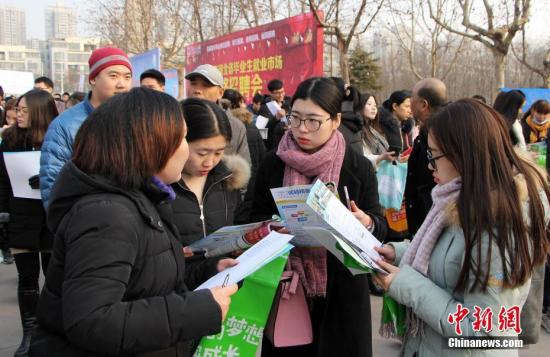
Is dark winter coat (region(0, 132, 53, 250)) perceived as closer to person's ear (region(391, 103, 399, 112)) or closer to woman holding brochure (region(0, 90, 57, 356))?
woman holding brochure (region(0, 90, 57, 356))

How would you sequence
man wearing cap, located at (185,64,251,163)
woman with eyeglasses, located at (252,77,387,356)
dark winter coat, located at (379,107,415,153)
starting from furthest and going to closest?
dark winter coat, located at (379,107,415,153) → man wearing cap, located at (185,64,251,163) → woman with eyeglasses, located at (252,77,387,356)

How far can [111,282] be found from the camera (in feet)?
4.07

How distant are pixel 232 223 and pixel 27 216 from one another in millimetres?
1731

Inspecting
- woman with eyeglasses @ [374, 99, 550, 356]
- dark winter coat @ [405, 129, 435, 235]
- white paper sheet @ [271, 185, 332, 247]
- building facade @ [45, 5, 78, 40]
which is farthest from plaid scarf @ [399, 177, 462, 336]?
building facade @ [45, 5, 78, 40]

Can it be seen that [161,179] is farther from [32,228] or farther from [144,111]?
[32,228]

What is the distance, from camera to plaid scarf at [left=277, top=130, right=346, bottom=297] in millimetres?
2242

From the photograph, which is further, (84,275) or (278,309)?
(278,309)

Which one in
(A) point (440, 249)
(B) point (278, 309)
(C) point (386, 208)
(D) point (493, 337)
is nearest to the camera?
(D) point (493, 337)

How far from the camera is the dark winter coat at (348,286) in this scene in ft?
7.45

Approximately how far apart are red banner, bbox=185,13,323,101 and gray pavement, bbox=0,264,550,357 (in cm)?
560

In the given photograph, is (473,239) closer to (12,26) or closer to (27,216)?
(27,216)

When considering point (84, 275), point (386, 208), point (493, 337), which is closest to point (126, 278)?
point (84, 275)

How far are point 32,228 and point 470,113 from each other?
2806 millimetres

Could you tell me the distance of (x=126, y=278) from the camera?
1.27 metres
